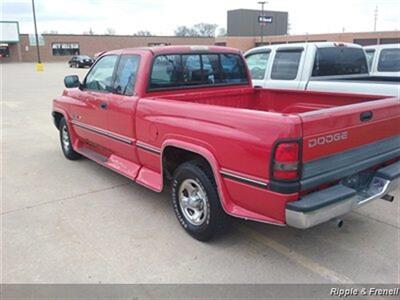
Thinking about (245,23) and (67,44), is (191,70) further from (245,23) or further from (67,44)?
(245,23)

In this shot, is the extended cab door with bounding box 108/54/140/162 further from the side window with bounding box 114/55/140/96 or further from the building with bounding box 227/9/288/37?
the building with bounding box 227/9/288/37

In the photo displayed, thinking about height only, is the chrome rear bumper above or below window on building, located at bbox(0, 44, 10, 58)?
below

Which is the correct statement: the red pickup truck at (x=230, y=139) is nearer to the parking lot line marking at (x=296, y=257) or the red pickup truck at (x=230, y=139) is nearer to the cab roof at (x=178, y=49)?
the cab roof at (x=178, y=49)

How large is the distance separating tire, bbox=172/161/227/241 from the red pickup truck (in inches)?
0.4

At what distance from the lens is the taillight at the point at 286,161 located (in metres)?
2.94

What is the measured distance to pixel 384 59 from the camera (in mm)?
9320

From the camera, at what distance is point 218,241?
13.1 ft

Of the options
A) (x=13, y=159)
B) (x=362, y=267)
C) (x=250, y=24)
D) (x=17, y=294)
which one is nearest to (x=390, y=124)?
(x=362, y=267)

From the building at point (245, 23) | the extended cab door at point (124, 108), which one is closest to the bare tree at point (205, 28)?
the building at point (245, 23)

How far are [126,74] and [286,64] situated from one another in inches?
147

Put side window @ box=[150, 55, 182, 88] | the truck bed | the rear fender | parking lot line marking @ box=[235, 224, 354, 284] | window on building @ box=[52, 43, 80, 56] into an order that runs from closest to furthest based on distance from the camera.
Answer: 1. parking lot line marking @ box=[235, 224, 354, 284]
2. the rear fender
3. the truck bed
4. side window @ box=[150, 55, 182, 88]
5. window on building @ box=[52, 43, 80, 56]

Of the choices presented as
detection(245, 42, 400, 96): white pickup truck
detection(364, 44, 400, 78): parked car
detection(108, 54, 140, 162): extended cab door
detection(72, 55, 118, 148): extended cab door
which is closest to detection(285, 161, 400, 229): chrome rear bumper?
detection(108, 54, 140, 162): extended cab door

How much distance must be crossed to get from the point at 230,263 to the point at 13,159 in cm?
519

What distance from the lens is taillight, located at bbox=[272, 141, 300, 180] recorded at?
2941mm
